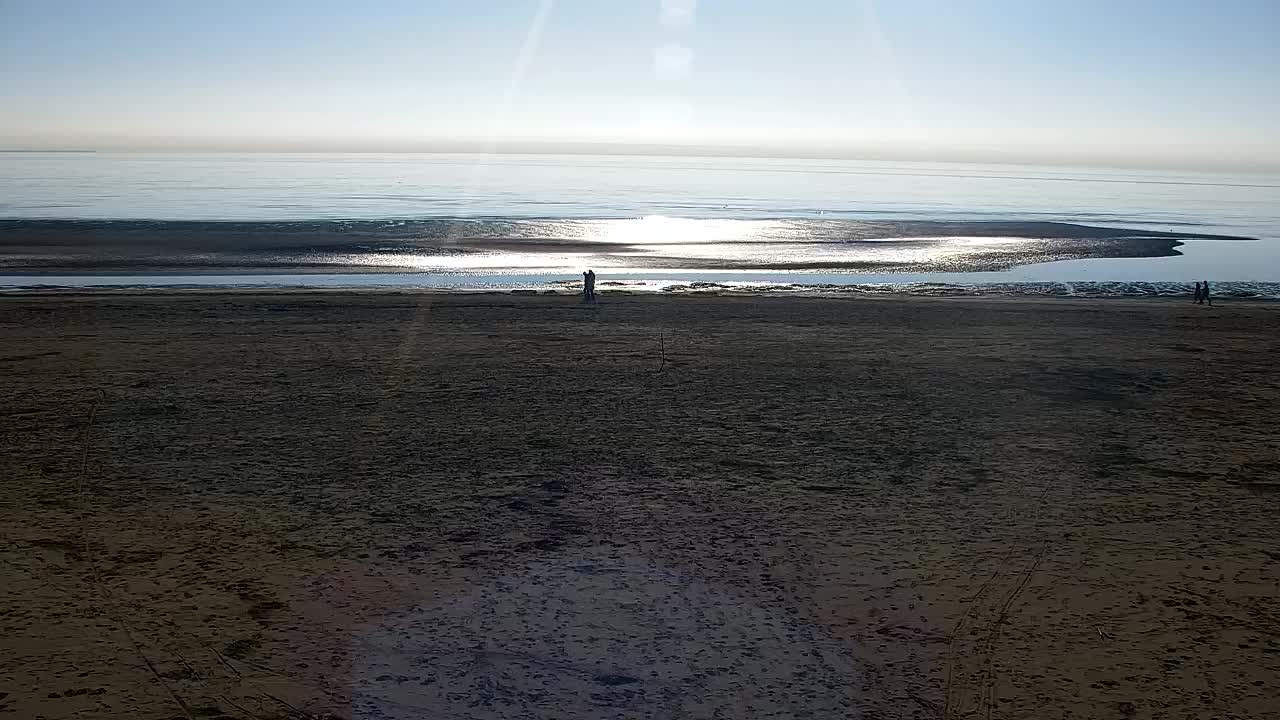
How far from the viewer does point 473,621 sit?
24.0 ft

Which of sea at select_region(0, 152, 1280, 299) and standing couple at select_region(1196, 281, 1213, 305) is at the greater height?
sea at select_region(0, 152, 1280, 299)

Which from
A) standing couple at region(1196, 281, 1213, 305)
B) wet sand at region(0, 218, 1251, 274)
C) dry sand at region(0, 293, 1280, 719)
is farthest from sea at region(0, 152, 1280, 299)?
dry sand at region(0, 293, 1280, 719)

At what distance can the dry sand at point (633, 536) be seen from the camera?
6469 millimetres

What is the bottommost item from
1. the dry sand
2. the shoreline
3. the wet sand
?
the dry sand

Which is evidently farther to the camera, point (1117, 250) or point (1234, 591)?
point (1117, 250)

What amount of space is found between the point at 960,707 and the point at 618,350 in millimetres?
13020

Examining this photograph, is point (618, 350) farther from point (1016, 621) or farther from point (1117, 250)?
point (1117, 250)

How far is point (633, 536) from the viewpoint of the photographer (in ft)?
29.8

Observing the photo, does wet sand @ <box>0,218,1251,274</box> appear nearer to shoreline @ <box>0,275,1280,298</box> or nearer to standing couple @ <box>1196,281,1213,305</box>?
shoreline @ <box>0,275,1280,298</box>

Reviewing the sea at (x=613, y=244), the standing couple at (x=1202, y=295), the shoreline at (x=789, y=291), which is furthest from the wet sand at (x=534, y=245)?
the standing couple at (x=1202, y=295)

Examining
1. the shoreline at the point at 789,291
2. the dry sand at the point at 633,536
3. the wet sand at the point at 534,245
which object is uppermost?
the wet sand at the point at 534,245

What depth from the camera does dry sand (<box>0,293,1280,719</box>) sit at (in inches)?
255

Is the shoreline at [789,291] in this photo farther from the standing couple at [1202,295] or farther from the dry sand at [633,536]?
the dry sand at [633,536]

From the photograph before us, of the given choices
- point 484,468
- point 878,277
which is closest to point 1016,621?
point 484,468
